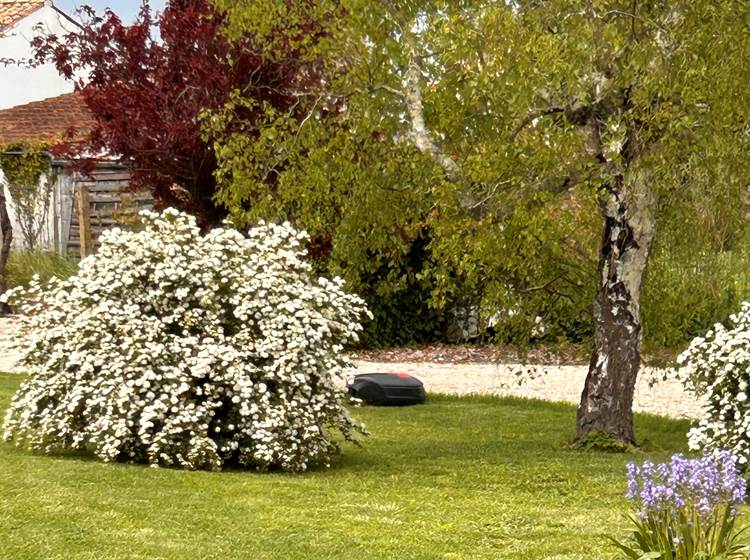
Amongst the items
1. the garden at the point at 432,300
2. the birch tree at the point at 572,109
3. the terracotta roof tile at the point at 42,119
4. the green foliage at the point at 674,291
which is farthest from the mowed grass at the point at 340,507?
the terracotta roof tile at the point at 42,119

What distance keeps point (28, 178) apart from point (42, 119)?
12.7ft

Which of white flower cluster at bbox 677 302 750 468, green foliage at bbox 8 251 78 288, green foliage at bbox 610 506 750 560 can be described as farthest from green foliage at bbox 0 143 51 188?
green foliage at bbox 610 506 750 560

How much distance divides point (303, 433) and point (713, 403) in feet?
10.2

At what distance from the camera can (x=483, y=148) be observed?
1188 centimetres

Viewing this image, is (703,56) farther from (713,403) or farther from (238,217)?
(238,217)

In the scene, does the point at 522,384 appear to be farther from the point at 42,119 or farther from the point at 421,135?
the point at 42,119

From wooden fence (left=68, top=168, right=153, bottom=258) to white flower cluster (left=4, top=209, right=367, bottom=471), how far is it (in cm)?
1526

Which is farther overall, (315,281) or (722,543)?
(315,281)

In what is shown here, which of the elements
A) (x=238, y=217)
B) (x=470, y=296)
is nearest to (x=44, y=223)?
(x=470, y=296)

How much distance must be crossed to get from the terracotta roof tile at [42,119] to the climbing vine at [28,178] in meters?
0.43

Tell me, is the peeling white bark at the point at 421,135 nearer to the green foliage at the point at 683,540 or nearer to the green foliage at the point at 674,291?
the green foliage at the point at 674,291

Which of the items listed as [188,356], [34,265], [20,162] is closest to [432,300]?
[188,356]

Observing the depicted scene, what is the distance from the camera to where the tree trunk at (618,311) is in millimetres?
11688

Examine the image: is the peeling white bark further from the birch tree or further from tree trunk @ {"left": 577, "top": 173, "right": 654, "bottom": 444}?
tree trunk @ {"left": 577, "top": 173, "right": 654, "bottom": 444}
